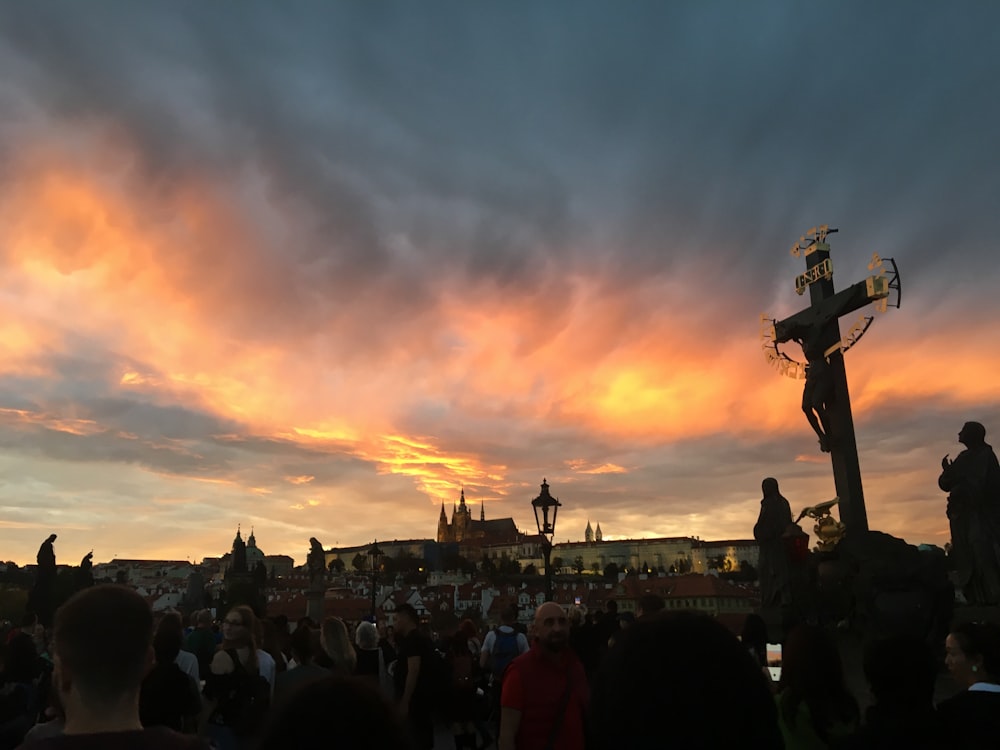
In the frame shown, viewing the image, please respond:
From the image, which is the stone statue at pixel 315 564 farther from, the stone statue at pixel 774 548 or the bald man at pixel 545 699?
the bald man at pixel 545 699

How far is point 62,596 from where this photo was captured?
46.6 meters

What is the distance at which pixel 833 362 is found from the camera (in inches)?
715

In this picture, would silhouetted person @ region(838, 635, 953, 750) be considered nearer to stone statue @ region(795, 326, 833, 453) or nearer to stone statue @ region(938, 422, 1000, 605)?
stone statue @ region(938, 422, 1000, 605)

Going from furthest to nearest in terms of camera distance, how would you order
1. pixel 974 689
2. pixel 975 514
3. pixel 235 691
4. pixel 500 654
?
pixel 975 514 → pixel 500 654 → pixel 235 691 → pixel 974 689

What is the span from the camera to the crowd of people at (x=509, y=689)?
5.40ft

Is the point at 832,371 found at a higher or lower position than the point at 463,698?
higher

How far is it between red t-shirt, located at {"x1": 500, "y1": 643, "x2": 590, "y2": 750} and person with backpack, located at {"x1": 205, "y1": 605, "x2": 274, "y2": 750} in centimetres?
202

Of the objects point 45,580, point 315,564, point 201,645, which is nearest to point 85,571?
point 45,580

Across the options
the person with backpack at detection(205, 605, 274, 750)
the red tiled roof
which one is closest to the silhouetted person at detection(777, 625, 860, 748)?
the person with backpack at detection(205, 605, 274, 750)

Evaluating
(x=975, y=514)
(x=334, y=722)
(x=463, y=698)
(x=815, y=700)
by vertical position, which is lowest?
(x=463, y=698)

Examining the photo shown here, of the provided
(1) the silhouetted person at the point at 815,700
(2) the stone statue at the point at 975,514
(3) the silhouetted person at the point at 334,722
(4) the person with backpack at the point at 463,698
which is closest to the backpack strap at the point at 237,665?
(4) the person with backpack at the point at 463,698

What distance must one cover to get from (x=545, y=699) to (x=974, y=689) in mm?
2328

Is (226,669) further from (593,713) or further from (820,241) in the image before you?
(820,241)

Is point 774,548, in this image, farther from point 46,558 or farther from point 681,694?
point 46,558
